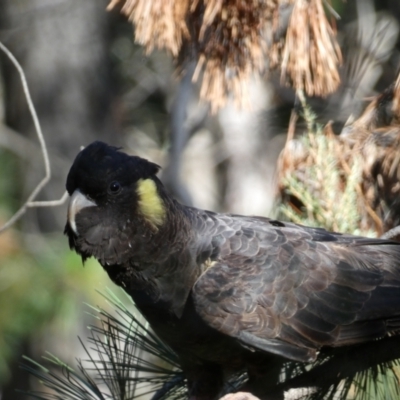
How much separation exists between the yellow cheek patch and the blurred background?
2108mm

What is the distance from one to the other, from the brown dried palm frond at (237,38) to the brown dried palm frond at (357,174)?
0.36m

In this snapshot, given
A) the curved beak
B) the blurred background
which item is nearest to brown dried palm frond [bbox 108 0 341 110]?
the curved beak

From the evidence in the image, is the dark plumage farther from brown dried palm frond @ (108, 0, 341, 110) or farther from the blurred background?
the blurred background

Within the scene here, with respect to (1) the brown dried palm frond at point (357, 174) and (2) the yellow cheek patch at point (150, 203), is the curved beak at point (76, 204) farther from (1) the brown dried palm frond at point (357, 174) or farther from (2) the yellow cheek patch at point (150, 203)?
(1) the brown dried palm frond at point (357, 174)

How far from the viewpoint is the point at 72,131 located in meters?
7.25

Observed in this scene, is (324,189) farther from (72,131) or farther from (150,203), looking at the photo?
(72,131)

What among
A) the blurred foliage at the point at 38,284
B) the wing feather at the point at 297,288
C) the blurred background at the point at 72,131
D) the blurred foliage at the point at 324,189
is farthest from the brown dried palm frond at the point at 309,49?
the blurred foliage at the point at 38,284

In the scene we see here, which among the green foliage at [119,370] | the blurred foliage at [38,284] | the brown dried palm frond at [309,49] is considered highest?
the brown dried palm frond at [309,49]

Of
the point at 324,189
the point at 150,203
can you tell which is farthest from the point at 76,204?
the point at 324,189

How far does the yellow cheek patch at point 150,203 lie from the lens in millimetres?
3055

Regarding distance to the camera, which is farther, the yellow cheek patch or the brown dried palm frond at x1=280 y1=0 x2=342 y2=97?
the yellow cheek patch

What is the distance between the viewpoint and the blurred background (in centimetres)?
596

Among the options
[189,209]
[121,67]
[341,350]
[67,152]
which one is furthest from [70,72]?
[341,350]

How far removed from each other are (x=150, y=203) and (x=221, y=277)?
432 millimetres
